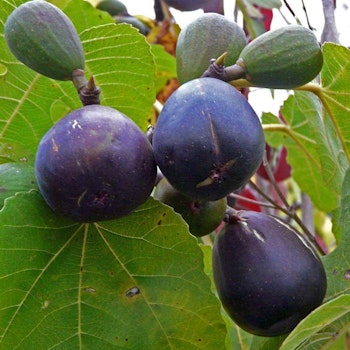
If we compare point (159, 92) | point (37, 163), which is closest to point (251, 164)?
point (37, 163)

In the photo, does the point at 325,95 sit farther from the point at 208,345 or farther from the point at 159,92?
the point at 159,92

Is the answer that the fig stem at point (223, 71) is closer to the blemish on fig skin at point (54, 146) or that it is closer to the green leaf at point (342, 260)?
the blemish on fig skin at point (54, 146)

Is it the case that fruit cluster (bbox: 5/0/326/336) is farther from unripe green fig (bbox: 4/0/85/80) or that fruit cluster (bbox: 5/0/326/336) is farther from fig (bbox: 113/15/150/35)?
fig (bbox: 113/15/150/35)

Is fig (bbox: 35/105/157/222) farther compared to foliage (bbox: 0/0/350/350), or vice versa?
foliage (bbox: 0/0/350/350)

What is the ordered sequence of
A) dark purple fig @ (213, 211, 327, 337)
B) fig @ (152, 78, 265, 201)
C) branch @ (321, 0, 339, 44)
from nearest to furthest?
fig @ (152, 78, 265, 201)
dark purple fig @ (213, 211, 327, 337)
branch @ (321, 0, 339, 44)

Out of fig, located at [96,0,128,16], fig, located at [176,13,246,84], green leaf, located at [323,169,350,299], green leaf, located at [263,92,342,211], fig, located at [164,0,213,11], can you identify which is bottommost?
green leaf, located at [263,92,342,211]

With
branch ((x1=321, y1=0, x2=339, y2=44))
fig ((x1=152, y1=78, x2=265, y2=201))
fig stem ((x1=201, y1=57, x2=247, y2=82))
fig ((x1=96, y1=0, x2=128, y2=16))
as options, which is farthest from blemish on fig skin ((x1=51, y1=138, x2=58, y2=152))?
fig ((x1=96, y1=0, x2=128, y2=16))

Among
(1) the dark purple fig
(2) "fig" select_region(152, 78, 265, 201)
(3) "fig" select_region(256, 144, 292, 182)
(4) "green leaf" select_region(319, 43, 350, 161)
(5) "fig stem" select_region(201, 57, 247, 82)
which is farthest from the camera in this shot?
(3) "fig" select_region(256, 144, 292, 182)
